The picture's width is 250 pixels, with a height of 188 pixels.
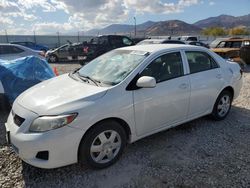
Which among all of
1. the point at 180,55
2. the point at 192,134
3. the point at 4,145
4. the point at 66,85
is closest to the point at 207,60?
the point at 180,55

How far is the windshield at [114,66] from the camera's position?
11.8 feet

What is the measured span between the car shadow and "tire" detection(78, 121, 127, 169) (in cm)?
14

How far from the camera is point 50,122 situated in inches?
115

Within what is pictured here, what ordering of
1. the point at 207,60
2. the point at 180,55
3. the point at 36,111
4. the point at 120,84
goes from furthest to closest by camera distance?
the point at 207,60, the point at 180,55, the point at 120,84, the point at 36,111

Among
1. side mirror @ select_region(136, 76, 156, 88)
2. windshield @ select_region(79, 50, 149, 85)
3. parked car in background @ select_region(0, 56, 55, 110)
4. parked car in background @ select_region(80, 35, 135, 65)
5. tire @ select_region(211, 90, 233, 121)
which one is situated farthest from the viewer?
parked car in background @ select_region(80, 35, 135, 65)

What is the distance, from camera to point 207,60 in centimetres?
467

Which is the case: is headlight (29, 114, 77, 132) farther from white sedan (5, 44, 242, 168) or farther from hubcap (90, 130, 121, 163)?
hubcap (90, 130, 121, 163)

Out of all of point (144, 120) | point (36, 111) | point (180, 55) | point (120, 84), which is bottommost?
point (144, 120)

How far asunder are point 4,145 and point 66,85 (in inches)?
60.1

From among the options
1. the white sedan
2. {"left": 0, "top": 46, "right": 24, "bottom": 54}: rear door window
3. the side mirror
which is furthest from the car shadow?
{"left": 0, "top": 46, "right": 24, "bottom": 54}: rear door window

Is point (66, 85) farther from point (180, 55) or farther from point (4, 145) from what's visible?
point (180, 55)

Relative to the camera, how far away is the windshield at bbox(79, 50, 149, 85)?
3.61 meters

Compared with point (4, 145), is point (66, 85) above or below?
above

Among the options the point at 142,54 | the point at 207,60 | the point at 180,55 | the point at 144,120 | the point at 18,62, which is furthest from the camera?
the point at 18,62
